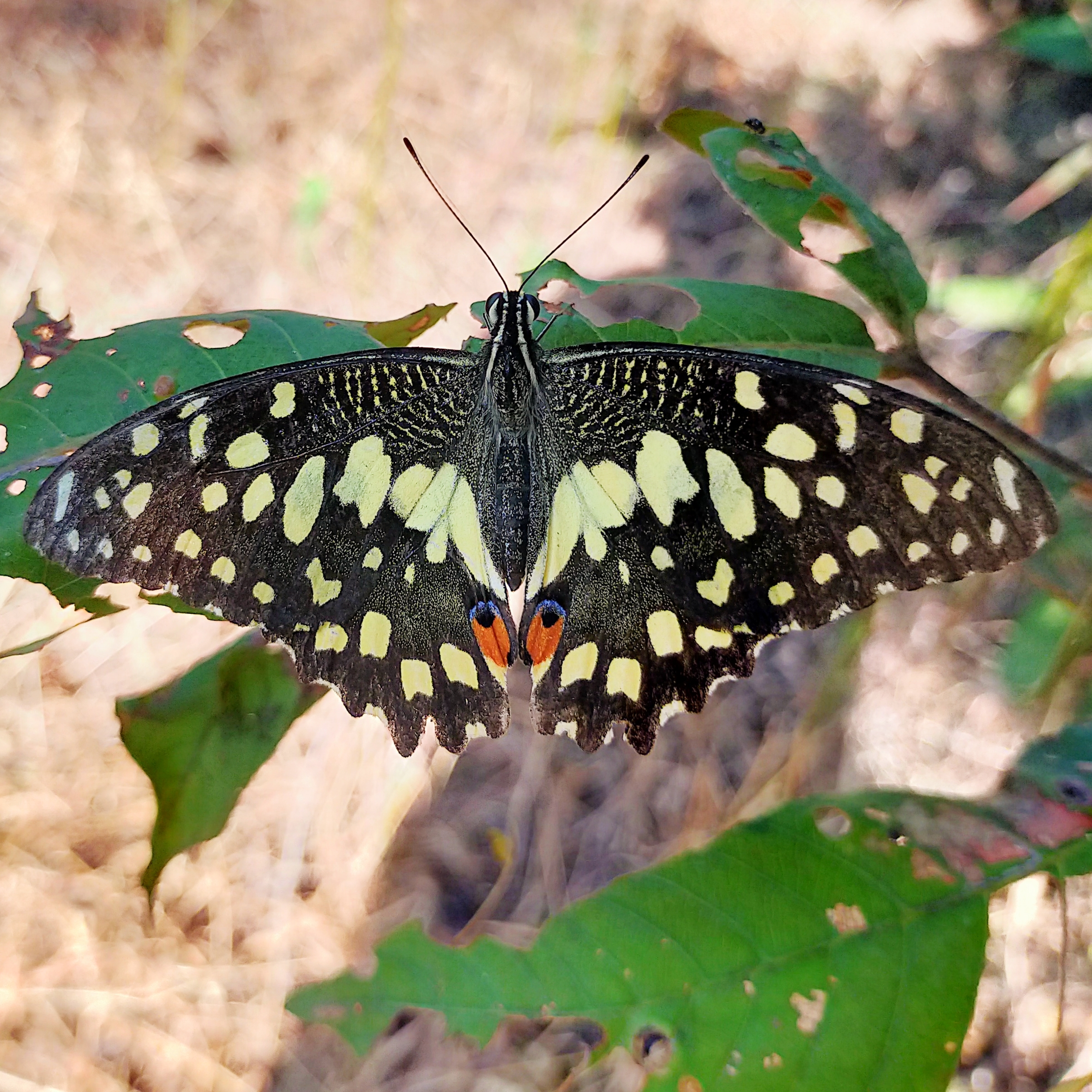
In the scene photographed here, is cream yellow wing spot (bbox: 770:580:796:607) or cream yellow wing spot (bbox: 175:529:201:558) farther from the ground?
cream yellow wing spot (bbox: 175:529:201:558)

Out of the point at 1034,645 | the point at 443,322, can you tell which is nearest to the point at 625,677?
the point at 1034,645

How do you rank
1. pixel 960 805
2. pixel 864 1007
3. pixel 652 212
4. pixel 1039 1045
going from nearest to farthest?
pixel 864 1007, pixel 960 805, pixel 1039 1045, pixel 652 212

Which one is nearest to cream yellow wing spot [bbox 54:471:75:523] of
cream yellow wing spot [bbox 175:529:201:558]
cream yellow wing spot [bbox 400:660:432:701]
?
cream yellow wing spot [bbox 175:529:201:558]

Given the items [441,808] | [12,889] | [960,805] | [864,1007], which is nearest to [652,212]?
[441,808]

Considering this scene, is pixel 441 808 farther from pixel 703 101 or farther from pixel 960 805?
pixel 703 101

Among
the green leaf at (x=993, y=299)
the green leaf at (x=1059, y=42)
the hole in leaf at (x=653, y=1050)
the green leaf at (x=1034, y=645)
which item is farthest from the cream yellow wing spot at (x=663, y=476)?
the green leaf at (x=1059, y=42)

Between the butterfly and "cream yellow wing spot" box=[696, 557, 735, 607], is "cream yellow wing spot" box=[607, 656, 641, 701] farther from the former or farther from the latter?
"cream yellow wing spot" box=[696, 557, 735, 607]

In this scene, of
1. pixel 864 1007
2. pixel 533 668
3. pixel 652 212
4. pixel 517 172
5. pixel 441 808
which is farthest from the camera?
pixel 517 172

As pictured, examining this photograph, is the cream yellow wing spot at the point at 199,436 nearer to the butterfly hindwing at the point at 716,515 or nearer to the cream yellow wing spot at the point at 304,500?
the cream yellow wing spot at the point at 304,500
